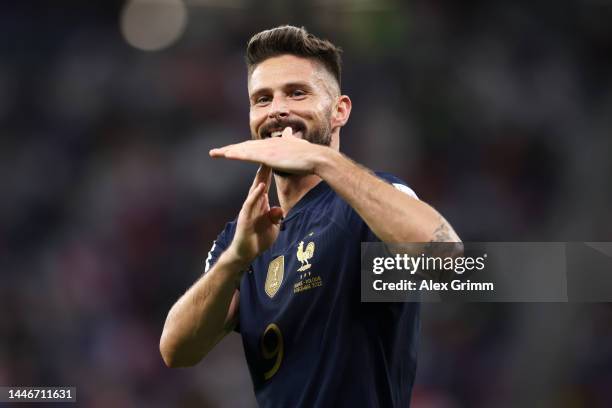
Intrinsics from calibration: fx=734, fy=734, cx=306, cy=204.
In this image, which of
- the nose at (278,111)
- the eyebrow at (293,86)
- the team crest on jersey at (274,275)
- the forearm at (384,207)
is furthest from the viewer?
the eyebrow at (293,86)

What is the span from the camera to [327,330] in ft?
7.44

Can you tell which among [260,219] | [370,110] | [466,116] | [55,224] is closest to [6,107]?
[55,224]

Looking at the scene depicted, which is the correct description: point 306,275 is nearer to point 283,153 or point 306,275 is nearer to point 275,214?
point 275,214

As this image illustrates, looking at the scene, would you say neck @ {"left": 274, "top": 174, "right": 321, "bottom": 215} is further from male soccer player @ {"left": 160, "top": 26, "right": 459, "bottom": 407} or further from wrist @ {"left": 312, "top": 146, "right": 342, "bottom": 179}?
wrist @ {"left": 312, "top": 146, "right": 342, "bottom": 179}

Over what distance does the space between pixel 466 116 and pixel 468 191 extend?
693 millimetres

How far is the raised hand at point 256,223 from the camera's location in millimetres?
2320

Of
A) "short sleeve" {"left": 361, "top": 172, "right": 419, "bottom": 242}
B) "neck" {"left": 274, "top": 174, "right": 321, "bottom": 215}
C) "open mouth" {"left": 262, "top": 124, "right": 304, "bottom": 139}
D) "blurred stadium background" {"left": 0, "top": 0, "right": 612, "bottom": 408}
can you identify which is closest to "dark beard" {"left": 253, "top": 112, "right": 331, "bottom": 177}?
"open mouth" {"left": 262, "top": 124, "right": 304, "bottom": 139}

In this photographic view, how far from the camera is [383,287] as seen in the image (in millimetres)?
2219

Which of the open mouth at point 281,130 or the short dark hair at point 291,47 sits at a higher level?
the short dark hair at point 291,47

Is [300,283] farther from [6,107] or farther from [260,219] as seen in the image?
[6,107]

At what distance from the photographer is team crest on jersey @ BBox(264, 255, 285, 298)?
97.3 inches

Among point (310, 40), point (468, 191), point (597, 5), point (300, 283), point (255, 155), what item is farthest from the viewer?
point (597, 5)

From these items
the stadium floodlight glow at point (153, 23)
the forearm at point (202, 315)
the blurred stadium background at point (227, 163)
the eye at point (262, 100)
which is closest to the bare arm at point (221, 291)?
the forearm at point (202, 315)

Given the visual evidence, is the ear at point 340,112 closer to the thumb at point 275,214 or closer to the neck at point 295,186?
the neck at point 295,186
